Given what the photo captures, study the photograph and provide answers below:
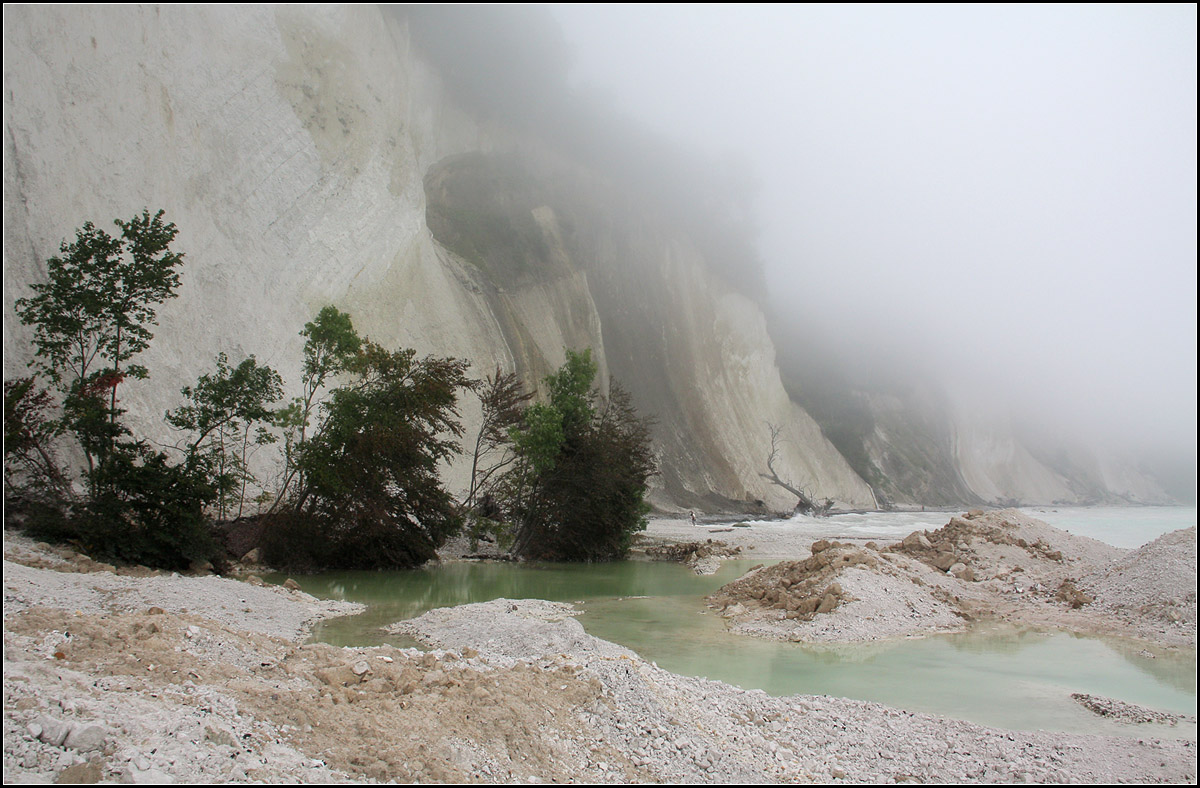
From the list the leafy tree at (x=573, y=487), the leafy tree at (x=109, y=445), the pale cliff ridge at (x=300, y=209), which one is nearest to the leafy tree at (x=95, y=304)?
the leafy tree at (x=109, y=445)

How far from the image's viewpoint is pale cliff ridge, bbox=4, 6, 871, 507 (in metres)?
17.4

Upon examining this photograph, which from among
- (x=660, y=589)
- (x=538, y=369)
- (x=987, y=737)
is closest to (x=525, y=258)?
(x=538, y=369)

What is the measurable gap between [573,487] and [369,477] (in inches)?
244

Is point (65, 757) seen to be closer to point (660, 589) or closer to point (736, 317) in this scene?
point (660, 589)

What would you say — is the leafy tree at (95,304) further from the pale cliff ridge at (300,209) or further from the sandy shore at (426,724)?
the sandy shore at (426,724)

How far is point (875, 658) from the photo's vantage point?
9.41 meters

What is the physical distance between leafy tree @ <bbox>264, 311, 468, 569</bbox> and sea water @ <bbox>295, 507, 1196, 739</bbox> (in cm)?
100

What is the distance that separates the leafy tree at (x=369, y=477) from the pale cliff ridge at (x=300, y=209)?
17.4 feet

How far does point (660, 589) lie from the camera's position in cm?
1573

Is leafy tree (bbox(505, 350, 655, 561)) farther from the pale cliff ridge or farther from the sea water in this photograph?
the pale cliff ridge

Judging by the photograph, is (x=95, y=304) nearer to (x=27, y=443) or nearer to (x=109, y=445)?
(x=109, y=445)

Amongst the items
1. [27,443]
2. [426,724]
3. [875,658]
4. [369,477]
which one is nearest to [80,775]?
[426,724]

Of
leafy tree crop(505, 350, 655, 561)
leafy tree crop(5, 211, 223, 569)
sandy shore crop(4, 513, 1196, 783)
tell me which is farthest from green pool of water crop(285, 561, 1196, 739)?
leafy tree crop(505, 350, 655, 561)

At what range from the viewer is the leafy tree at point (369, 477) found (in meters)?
15.6
